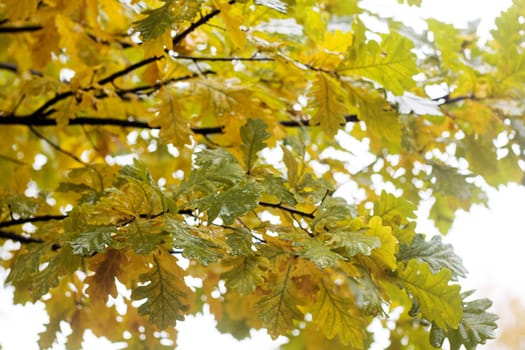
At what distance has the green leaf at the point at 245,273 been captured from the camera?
0.79m

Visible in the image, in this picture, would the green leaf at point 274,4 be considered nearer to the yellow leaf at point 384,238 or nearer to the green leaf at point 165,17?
the green leaf at point 165,17

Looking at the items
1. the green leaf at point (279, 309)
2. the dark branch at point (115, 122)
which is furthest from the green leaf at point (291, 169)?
the dark branch at point (115, 122)

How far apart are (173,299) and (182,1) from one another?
1.36 feet

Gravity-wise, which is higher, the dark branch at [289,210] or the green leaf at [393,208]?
the dark branch at [289,210]

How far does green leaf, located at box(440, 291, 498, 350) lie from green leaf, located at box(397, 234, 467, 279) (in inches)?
2.3

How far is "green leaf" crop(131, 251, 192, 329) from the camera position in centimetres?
79

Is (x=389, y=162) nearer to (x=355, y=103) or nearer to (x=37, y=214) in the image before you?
(x=355, y=103)

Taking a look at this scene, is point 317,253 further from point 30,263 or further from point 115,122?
point 115,122

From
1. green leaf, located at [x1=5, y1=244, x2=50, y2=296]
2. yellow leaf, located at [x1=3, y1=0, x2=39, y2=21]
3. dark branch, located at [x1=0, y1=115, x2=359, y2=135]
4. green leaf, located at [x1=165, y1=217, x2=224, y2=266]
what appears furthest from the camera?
dark branch, located at [x1=0, y1=115, x2=359, y2=135]

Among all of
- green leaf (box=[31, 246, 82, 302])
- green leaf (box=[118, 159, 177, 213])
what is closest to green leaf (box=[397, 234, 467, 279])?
green leaf (box=[118, 159, 177, 213])

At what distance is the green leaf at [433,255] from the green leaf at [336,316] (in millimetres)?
114

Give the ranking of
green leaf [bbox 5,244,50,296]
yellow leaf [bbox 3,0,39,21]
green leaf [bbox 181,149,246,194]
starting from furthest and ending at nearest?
yellow leaf [bbox 3,0,39,21] → green leaf [bbox 5,244,50,296] → green leaf [bbox 181,149,246,194]

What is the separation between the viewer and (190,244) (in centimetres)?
67

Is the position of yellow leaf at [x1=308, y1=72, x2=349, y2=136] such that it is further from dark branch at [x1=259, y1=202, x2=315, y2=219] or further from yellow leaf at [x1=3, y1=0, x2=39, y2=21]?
yellow leaf at [x1=3, y1=0, x2=39, y2=21]
